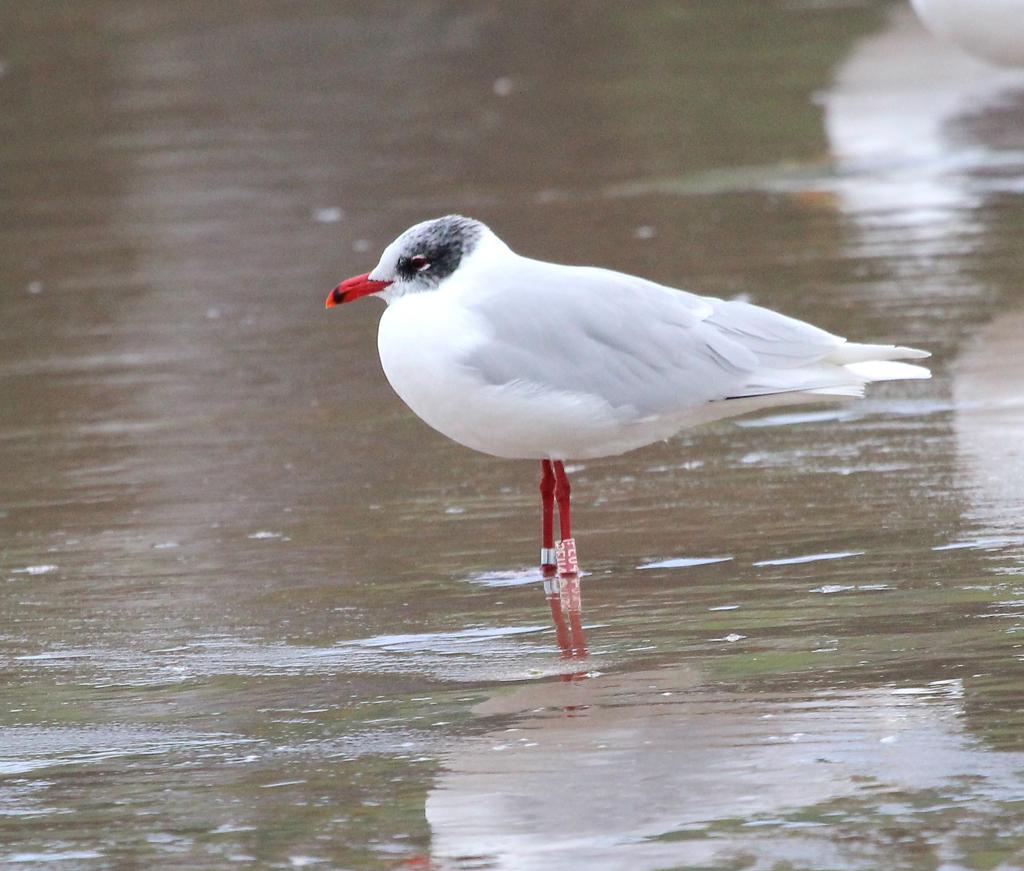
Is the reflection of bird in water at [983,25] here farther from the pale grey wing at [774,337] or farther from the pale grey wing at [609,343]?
the pale grey wing at [609,343]

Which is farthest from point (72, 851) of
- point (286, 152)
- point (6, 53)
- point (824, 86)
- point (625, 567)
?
point (6, 53)

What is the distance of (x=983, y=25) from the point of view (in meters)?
10.5

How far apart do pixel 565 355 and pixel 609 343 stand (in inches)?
4.8

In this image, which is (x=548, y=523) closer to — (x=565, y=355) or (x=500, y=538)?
(x=500, y=538)

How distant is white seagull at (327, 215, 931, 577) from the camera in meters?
4.74

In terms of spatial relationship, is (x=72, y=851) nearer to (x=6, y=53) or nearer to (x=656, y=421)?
(x=656, y=421)

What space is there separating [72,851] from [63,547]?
2.09 m

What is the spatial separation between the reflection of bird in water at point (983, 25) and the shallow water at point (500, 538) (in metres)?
0.42

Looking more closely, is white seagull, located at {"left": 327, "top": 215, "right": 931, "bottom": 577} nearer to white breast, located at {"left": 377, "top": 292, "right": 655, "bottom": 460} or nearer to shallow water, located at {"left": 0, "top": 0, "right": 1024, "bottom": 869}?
white breast, located at {"left": 377, "top": 292, "right": 655, "bottom": 460}

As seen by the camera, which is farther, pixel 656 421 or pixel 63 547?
pixel 63 547

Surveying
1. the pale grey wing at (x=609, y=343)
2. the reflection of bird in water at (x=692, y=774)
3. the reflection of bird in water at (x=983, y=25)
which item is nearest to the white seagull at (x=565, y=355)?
the pale grey wing at (x=609, y=343)

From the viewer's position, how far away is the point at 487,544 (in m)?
5.23

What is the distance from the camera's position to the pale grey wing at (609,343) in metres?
4.79

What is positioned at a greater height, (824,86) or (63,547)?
(824,86)
